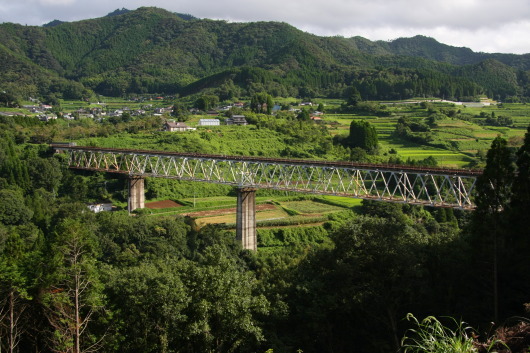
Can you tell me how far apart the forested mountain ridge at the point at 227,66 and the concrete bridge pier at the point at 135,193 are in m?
62.1

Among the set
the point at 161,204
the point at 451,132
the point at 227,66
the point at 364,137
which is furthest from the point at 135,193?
the point at 227,66

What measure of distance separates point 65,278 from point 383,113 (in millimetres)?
77057

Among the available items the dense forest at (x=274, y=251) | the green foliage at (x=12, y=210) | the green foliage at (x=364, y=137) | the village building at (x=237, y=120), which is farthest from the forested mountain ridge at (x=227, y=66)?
the green foliage at (x=12, y=210)

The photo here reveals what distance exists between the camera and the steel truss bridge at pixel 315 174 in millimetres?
34197

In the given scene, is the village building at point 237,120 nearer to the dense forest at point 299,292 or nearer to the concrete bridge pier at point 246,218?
the concrete bridge pier at point 246,218

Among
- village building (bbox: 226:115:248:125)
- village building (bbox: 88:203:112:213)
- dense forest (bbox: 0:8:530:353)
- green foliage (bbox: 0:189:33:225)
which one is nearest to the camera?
dense forest (bbox: 0:8:530:353)

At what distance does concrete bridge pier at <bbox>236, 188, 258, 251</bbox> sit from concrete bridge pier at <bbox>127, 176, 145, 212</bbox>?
545 inches

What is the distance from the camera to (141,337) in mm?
19703

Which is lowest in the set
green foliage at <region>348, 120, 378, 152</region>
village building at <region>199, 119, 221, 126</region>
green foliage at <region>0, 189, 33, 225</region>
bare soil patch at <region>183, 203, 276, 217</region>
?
bare soil patch at <region>183, 203, 276, 217</region>

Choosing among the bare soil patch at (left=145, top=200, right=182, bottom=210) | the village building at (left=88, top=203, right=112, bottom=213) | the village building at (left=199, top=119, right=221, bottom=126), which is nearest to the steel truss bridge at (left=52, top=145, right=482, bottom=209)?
the bare soil patch at (left=145, top=200, right=182, bottom=210)

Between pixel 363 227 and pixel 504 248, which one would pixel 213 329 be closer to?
pixel 363 227

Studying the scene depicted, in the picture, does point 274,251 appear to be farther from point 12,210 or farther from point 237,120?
Answer: point 237,120

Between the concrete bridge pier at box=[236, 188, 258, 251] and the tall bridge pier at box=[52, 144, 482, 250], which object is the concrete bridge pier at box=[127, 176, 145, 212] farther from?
the concrete bridge pier at box=[236, 188, 258, 251]

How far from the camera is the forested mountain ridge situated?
4596 inches
